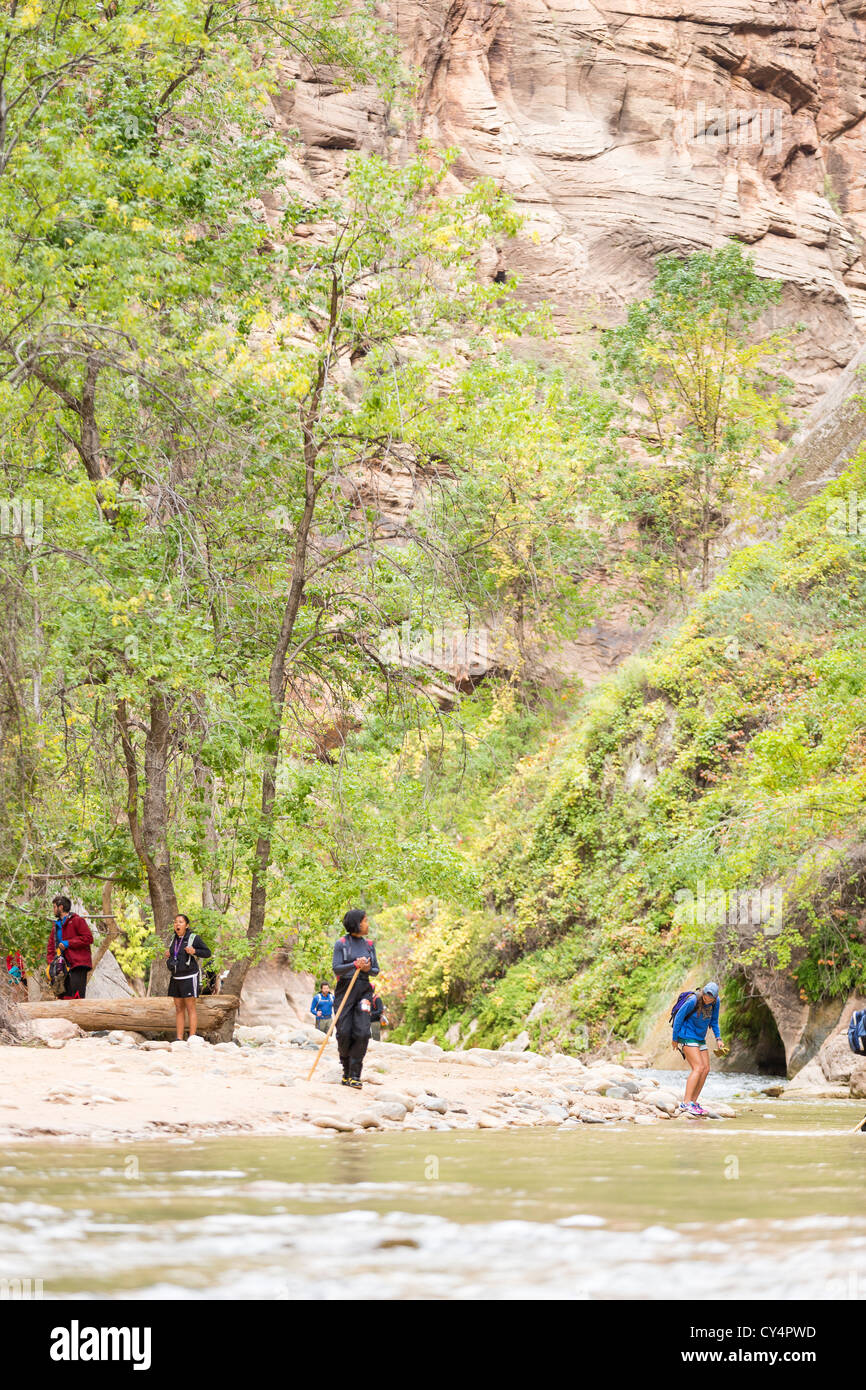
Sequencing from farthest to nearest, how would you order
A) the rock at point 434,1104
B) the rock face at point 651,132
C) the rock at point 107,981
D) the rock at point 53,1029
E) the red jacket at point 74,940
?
1. the rock face at point 651,132
2. the rock at point 107,981
3. the red jacket at point 74,940
4. the rock at point 53,1029
5. the rock at point 434,1104

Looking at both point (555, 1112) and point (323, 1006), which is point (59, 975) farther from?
point (555, 1112)

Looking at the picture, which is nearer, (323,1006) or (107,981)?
(323,1006)

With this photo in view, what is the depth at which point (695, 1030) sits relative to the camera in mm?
11930

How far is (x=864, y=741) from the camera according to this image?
53.5 feet

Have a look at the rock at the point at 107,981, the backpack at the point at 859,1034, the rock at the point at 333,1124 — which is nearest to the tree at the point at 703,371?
the rock at the point at 107,981

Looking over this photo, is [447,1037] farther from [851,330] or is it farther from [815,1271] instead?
[851,330]

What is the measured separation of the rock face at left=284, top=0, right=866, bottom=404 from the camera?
42188 mm

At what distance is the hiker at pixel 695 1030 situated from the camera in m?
11.7

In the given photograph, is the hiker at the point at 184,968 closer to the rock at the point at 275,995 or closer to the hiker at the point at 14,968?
the hiker at the point at 14,968

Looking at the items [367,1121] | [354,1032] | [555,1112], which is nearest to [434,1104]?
[555,1112]

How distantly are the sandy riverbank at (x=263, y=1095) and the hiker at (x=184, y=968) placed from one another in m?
0.57

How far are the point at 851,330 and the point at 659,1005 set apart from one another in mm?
31895

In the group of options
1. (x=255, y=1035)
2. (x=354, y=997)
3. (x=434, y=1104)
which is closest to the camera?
(x=434, y=1104)

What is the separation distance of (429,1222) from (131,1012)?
11.2 metres
